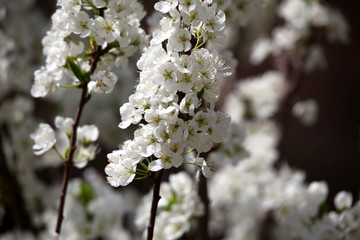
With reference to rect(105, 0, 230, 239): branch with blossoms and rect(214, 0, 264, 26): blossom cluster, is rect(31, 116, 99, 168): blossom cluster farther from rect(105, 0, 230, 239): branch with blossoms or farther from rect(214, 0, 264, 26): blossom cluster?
rect(214, 0, 264, 26): blossom cluster

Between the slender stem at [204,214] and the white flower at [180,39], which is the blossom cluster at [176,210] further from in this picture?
the white flower at [180,39]

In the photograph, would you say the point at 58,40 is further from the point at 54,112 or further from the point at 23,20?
the point at 54,112

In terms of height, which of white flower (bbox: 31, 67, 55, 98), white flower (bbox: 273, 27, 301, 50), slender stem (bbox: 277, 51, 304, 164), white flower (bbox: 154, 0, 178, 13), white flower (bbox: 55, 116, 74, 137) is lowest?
slender stem (bbox: 277, 51, 304, 164)

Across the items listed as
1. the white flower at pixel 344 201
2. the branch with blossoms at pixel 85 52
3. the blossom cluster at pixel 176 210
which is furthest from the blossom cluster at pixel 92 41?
the white flower at pixel 344 201

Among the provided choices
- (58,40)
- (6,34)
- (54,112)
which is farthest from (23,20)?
(58,40)

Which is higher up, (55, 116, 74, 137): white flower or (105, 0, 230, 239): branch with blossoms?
(105, 0, 230, 239): branch with blossoms

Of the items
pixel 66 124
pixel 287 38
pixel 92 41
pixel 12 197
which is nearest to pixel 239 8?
pixel 92 41

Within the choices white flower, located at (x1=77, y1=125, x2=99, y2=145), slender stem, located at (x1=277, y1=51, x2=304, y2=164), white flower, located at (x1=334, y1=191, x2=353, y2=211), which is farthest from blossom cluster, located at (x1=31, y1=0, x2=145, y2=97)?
slender stem, located at (x1=277, y1=51, x2=304, y2=164)
